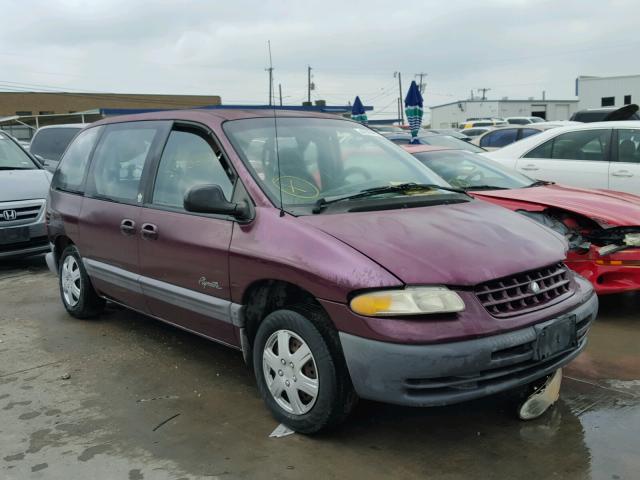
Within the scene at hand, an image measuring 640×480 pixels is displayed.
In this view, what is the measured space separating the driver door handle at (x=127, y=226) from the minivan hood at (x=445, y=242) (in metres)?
1.61

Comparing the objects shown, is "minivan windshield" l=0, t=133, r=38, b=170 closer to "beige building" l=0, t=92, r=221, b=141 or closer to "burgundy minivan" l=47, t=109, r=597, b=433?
"burgundy minivan" l=47, t=109, r=597, b=433

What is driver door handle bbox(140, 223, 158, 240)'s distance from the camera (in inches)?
161

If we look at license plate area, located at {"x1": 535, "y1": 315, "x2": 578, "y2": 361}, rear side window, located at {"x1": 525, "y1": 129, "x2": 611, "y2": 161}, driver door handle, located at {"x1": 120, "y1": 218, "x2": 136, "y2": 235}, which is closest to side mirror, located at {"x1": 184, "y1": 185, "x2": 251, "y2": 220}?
driver door handle, located at {"x1": 120, "y1": 218, "x2": 136, "y2": 235}

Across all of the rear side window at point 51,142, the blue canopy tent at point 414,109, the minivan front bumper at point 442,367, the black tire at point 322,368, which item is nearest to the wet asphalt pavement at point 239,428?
the black tire at point 322,368

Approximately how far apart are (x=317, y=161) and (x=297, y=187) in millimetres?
383

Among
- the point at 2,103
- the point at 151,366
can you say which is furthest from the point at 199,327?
the point at 2,103

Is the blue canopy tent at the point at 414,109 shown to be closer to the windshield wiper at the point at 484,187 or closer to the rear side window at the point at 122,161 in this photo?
the windshield wiper at the point at 484,187

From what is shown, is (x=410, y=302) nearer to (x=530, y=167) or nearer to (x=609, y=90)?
(x=530, y=167)

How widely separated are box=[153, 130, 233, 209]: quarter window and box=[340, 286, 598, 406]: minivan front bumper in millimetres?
1448

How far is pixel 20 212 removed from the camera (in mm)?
7488

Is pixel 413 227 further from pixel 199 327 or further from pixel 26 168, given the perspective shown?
pixel 26 168

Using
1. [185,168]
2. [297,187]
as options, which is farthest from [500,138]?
[297,187]

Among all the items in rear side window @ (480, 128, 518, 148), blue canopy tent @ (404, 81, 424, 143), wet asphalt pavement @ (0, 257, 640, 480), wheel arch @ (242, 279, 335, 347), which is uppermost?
blue canopy tent @ (404, 81, 424, 143)

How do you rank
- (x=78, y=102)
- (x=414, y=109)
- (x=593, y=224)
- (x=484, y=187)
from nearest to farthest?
(x=593, y=224) < (x=484, y=187) < (x=414, y=109) < (x=78, y=102)
